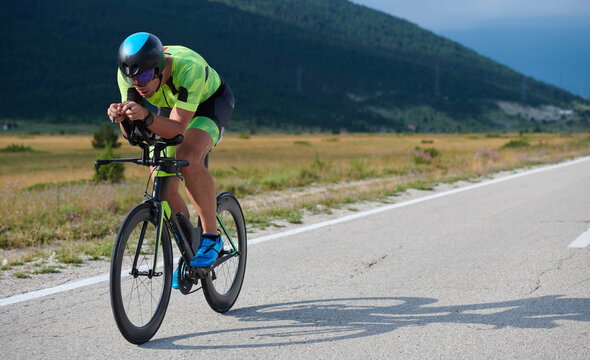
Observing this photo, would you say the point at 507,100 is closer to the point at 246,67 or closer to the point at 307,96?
the point at 307,96

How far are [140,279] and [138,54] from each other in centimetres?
141

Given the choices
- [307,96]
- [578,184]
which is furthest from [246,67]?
[578,184]

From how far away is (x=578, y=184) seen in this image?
15.7 meters

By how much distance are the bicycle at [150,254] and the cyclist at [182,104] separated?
0.27 ft

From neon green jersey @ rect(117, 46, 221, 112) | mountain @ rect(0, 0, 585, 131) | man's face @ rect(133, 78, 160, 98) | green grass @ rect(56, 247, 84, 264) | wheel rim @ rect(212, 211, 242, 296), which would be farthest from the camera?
mountain @ rect(0, 0, 585, 131)

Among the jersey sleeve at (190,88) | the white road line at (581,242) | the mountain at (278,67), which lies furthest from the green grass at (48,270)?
the mountain at (278,67)

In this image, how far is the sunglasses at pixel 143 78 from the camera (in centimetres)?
420

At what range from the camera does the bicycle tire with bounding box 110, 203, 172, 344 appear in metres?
4.10

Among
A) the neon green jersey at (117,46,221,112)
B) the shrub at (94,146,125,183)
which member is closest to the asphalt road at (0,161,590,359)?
the neon green jersey at (117,46,221,112)

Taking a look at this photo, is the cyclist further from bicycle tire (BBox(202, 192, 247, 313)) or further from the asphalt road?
the asphalt road

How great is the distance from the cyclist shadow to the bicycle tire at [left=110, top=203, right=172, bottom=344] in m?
0.15

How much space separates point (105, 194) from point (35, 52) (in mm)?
102270

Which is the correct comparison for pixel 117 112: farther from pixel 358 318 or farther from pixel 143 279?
pixel 358 318

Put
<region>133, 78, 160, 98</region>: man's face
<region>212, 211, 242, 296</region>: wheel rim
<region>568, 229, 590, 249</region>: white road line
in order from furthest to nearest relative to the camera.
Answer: <region>568, 229, 590, 249</region>: white road line < <region>212, 211, 242, 296</region>: wheel rim < <region>133, 78, 160, 98</region>: man's face
